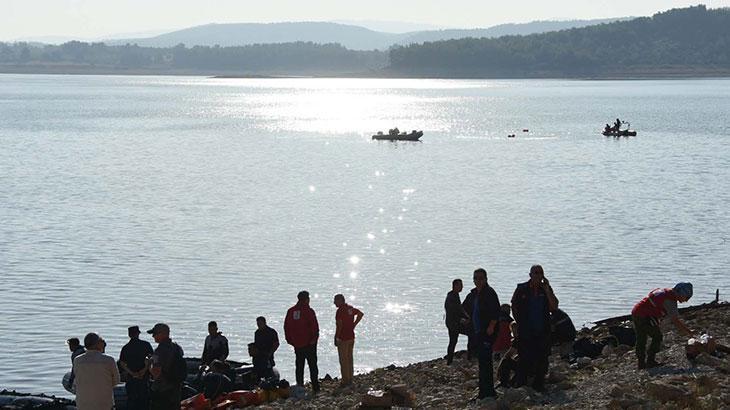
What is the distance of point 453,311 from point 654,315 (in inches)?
168

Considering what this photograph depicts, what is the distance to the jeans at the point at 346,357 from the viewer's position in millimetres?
17625

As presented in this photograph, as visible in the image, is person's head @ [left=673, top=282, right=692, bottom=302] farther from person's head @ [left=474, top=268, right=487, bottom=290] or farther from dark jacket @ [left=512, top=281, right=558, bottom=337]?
person's head @ [left=474, top=268, right=487, bottom=290]

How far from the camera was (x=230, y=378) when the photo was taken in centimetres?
1794

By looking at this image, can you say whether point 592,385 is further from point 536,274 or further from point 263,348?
point 263,348

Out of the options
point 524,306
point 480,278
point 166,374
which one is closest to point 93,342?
point 166,374

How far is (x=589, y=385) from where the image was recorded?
1598 centimetres

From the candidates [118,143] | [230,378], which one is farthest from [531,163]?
[230,378]

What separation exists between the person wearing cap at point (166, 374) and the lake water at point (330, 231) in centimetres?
949

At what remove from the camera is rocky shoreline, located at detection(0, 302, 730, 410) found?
14609 mm

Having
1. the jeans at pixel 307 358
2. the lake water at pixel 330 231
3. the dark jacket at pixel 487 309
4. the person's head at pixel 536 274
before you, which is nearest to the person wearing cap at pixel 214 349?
the jeans at pixel 307 358

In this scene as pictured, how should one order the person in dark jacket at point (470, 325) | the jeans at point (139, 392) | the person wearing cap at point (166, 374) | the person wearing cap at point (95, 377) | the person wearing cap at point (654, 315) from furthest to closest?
the person in dark jacket at point (470, 325)
the person wearing cap at point (654, 315)
the jeans at point (139, 392)
the person wearing cap at point (166, 374)
the person wearing cap at point (95, 377)

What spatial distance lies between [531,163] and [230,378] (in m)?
62.6

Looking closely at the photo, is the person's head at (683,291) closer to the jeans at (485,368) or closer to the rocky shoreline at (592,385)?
the rocky shoreline at (592,385)

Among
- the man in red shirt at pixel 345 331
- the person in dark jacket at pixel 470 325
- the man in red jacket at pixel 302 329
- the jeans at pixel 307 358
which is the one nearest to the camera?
the man in red jacket at pixel 302 329
